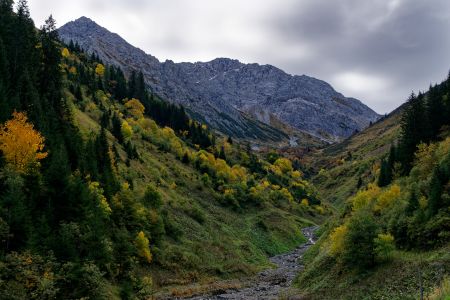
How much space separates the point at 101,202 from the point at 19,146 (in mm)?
11504

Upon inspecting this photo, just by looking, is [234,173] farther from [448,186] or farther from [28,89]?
[448,186]

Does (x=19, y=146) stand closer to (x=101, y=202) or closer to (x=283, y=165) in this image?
(x=101, y=202)

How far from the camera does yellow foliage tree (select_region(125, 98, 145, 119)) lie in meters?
125

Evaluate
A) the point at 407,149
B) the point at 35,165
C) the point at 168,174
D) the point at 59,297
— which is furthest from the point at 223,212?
the point at 59,297

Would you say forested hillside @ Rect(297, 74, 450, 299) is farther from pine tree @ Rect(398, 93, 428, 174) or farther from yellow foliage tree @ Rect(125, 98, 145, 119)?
yellow foliage tree @ Rect(125, 98, 145, 119)

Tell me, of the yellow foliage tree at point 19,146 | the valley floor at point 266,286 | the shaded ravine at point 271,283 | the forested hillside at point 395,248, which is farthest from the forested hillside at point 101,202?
the forested hillside at point 395,248

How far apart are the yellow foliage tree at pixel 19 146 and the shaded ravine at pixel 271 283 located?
24.2 metres

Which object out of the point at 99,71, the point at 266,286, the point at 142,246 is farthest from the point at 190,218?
the point at 99,71

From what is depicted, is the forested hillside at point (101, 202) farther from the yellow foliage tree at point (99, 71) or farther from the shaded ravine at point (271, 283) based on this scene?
the yellow foliage tree at point (99, 71)

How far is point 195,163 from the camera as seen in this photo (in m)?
112

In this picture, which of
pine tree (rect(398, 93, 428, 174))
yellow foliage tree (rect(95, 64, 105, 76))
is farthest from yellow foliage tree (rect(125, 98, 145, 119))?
pine tree (rect(398, 93, 428, 174))

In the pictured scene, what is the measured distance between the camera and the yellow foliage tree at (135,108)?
411ft

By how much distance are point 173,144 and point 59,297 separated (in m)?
85.1

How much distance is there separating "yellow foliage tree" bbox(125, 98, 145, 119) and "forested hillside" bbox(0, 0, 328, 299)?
82 cm
